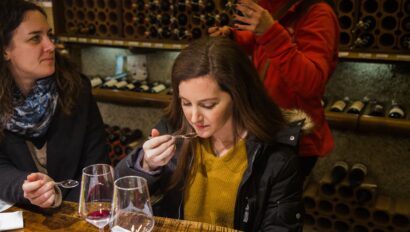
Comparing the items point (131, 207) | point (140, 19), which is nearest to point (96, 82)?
point (140, 19)

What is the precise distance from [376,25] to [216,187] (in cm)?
172

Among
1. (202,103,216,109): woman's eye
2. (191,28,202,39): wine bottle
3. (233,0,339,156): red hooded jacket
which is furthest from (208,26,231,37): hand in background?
(191,28,202,39): wine bottle

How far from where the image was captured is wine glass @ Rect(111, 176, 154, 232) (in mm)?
1078

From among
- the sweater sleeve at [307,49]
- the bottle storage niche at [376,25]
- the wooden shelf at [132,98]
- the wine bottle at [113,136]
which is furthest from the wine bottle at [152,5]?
the sweater sleeve at [307,49]

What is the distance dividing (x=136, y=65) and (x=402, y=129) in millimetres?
2214

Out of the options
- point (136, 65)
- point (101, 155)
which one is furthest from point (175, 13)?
point (101, 155)

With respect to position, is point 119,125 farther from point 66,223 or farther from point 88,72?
point 66,223

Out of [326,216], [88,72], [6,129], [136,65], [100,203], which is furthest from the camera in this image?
[88,72]

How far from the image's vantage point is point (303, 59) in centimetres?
167

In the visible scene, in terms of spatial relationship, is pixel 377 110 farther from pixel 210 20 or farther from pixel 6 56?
pixel 6 56

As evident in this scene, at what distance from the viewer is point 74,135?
6.38 ft

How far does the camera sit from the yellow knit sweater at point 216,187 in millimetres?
1517

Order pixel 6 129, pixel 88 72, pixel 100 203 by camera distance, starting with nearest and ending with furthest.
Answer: pixel 100 203
pixel 6 129
pixel 88 72

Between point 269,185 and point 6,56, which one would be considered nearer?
point 269,185
